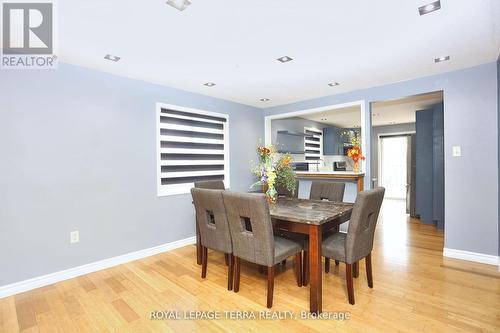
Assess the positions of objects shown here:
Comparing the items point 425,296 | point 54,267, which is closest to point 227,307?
point 425,296

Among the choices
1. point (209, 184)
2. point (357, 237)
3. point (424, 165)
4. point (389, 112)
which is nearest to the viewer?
point (357, 237)

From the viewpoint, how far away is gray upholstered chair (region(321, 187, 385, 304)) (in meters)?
2.02

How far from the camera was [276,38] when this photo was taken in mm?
2311

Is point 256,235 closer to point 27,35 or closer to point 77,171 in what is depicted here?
point 77,171

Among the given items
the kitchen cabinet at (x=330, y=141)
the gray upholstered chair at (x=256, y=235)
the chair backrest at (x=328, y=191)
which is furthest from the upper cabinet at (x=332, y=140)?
the gray upholstered chair at (x=256, y=235)

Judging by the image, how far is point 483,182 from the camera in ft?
9.85

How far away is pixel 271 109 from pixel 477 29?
134 inches

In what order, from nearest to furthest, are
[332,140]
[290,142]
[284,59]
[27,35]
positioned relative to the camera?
[27,35] → [284,59] → [290,142] → [332,140]

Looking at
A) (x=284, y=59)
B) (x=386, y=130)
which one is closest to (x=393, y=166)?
(x=386, y=130)

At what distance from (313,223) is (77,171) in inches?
104

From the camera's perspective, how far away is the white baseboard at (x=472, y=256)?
116 inches

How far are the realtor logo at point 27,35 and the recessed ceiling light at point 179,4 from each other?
34.3 inches

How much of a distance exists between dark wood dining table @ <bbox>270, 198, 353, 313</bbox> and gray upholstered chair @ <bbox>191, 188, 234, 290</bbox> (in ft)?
1.59

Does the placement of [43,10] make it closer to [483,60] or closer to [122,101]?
[122,101]
